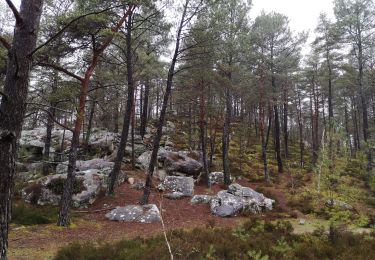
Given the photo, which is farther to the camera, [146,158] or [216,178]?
[146,158]

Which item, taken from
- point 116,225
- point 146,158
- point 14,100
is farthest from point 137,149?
point 14,100

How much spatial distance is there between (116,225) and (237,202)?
21.8ft

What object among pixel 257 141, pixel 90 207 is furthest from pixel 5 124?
pixel 257 141

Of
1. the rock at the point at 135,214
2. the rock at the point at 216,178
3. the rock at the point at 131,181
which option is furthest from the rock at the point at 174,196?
the rock at the point at 216,178

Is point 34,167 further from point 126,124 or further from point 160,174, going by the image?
point 126,124

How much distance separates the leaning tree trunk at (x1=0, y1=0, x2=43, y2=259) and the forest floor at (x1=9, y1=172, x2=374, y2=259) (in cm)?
165

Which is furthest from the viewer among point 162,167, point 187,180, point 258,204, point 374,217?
point 162,167

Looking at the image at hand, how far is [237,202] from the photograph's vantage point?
15.8 metres

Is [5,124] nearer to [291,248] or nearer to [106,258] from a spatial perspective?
[106,258]

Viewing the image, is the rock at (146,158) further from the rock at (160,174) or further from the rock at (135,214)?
the rock at (135,214)

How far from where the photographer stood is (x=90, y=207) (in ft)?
47.4

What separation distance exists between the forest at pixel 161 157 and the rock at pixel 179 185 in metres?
0.09

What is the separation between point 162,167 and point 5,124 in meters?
18.2

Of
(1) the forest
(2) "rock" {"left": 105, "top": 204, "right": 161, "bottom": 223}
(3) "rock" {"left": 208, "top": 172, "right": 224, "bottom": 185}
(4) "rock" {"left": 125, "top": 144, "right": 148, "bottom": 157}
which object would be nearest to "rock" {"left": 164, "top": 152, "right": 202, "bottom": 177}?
(1) the forest
